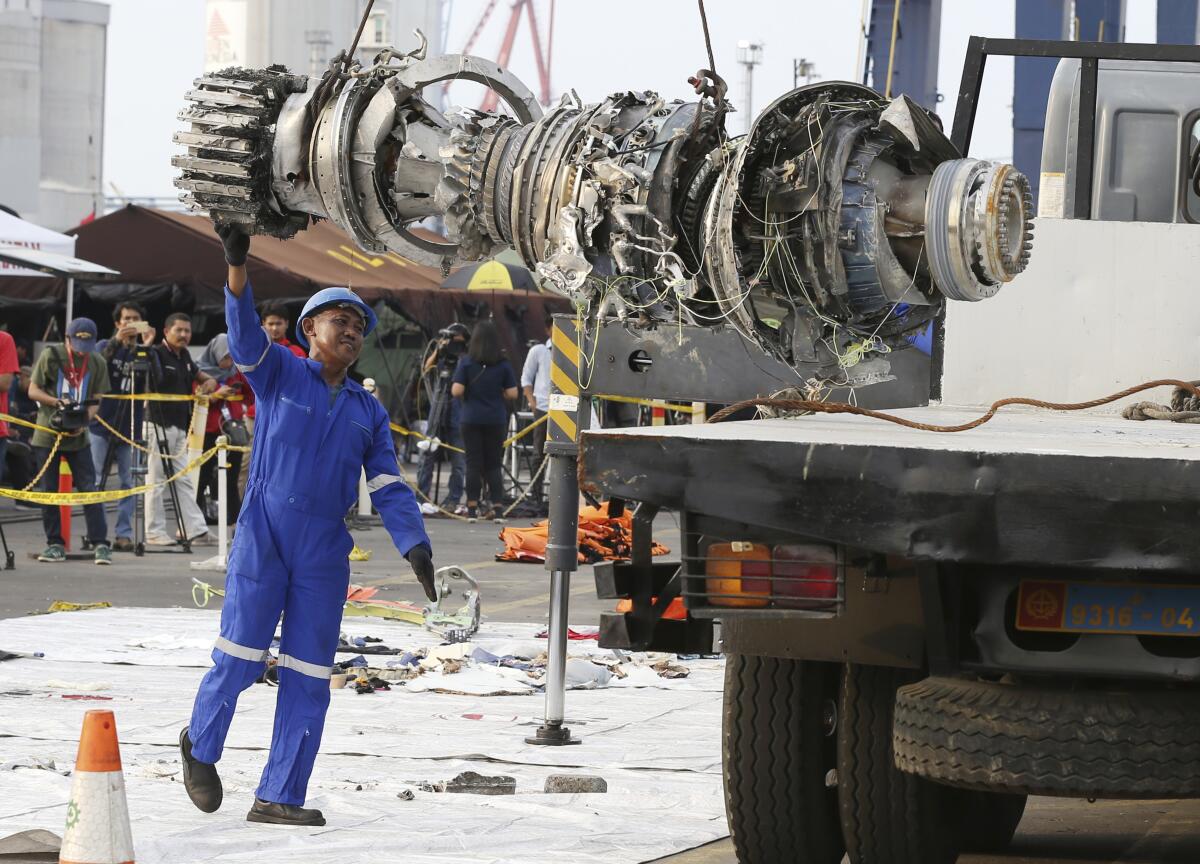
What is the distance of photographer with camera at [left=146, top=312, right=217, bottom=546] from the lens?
16281 millimetres

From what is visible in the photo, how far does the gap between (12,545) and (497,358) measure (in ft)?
17.5

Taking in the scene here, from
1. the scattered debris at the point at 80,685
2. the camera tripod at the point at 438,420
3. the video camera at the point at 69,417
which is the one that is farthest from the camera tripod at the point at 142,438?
the scattered debris at the point at 80,685

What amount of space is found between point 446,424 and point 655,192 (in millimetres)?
16493

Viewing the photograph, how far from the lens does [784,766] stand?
→ 5.82 metres

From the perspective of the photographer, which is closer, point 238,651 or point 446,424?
point 238,651

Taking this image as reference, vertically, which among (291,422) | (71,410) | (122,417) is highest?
(291,422)

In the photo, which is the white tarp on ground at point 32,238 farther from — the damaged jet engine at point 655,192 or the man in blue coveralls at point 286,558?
the damaged jet engine at point 655,192

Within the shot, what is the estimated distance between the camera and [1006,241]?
534 centimetres

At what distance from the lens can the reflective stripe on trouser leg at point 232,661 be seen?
21.9 ft

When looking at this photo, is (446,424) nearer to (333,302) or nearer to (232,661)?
(333,302)

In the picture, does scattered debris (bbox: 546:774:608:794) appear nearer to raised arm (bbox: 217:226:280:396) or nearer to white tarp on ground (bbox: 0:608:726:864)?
white tarp on ground (bbox: 0:608:726:864)

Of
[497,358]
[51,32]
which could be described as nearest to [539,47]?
[51,32]

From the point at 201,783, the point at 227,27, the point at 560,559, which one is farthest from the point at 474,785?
the point at 227,27

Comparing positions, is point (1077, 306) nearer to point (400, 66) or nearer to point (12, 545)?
point (400, 66)
